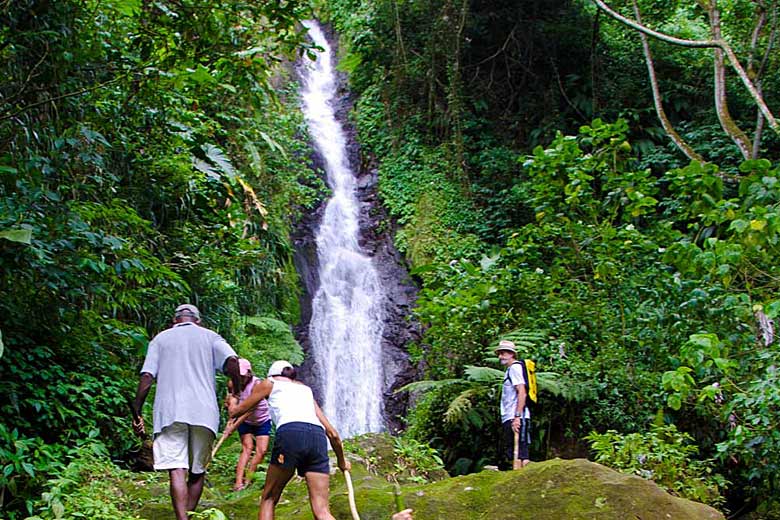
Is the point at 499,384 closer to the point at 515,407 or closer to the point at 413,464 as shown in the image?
the point at 515,407

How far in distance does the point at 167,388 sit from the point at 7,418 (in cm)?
222

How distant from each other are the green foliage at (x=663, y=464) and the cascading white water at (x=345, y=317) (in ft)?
24.4

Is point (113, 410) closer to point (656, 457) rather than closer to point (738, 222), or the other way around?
point (656, 457)

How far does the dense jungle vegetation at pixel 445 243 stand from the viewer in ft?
20.6

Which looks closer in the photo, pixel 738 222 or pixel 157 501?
pixel 157 501

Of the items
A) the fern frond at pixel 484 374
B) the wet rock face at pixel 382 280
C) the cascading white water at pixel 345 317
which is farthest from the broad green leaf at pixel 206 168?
the wet rock face at pixel 382 280

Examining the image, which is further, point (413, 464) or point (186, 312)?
point (413, 464)

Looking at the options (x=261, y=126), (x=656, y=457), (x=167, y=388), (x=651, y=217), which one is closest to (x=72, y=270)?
(x=167, y=388)

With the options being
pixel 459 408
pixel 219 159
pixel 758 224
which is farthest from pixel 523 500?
pixel 219 159

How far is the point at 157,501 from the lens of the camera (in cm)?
573

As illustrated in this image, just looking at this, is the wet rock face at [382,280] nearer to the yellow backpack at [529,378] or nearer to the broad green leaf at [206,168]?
the broad green leaf at [206,168]

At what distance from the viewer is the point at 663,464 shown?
270 inches

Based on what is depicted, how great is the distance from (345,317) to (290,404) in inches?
452

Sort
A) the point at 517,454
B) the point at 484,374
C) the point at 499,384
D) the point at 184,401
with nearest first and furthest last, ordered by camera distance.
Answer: the point at 184,401 < the point at 517,454 < the point at 484,374 < the point at 499,384
